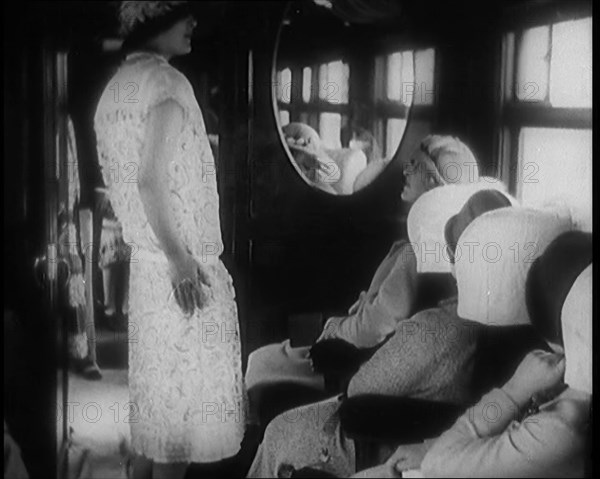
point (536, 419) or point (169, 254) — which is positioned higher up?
point (169, 254)

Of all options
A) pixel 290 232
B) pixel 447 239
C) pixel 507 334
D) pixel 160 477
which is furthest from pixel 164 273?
pixel 507 334

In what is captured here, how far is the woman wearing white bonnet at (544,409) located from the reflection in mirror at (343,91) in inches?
16.5

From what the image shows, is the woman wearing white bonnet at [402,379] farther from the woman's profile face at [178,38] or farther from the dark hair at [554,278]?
the woman's profile face at [178,38]

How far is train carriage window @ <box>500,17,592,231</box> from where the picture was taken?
1983 mm

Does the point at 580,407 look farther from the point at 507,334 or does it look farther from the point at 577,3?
the point at 577,3

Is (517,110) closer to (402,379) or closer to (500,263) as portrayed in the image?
(500,263)

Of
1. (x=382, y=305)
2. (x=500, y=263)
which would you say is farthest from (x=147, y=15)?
(x=500, y=263)

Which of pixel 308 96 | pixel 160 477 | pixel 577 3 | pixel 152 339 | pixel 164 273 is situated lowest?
pixel 160 477

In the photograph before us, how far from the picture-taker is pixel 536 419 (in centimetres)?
201

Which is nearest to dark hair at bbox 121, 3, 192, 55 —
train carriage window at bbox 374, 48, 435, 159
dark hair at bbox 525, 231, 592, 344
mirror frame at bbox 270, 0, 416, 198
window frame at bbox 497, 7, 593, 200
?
mirror frame at bbox 270, 0, 416, 198

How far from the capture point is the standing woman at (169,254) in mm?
1954

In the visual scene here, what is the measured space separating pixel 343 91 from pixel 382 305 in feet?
1.50

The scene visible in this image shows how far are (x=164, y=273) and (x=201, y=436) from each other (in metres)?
0.35

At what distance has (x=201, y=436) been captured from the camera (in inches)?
79.4
